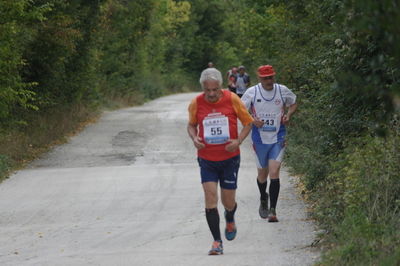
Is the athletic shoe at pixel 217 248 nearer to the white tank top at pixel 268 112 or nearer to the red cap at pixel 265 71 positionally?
the white tank top at pixel 268 112

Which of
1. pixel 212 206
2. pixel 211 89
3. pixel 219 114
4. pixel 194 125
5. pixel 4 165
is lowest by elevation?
pixel 4 165

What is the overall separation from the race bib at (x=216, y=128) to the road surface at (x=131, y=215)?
119cm

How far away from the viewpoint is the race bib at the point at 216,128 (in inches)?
327

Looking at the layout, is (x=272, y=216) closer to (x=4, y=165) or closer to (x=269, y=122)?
(x=269, y=122)

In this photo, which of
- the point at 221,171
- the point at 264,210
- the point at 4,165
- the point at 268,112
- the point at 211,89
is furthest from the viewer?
the point at 4,165

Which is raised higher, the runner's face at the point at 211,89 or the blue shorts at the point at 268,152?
the runner's face at the point at 211,89

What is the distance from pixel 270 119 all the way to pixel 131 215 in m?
2.64

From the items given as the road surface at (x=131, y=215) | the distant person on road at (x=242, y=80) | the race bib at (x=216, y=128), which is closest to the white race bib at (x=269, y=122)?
the road surface at (x=131, y=215)

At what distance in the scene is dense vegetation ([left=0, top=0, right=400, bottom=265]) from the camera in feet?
20.7

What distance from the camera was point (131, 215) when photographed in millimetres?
11672

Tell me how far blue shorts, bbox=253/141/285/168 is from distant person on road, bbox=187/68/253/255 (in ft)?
6.37

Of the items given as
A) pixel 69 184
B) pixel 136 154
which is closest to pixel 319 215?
pixel 69 184

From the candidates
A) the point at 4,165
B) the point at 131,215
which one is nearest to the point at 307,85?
the point at 131,215

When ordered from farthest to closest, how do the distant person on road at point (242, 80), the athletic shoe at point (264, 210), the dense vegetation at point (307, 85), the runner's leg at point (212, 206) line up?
the distant person on road at point (242, 80) → the athletic shoe at point (264, 210) → the runner's leg at point (212, 206) → the dense vegetation at point (307, 85)
